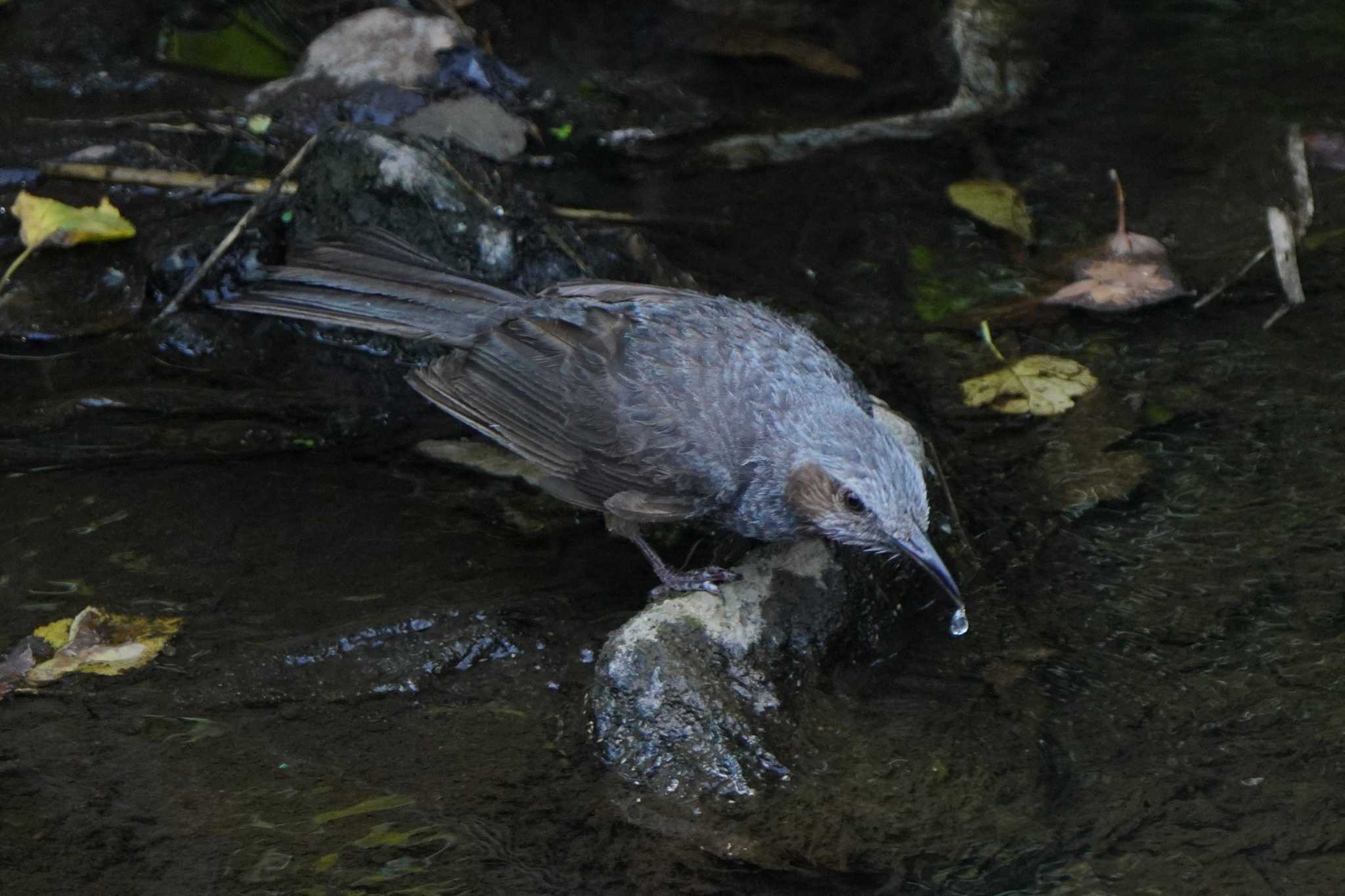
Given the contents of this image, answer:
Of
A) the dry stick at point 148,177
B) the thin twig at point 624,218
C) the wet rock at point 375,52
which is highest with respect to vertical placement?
the wet rock at point 375,52

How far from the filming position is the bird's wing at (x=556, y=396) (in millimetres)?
4082

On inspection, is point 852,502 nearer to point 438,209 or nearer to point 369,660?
point 369,660

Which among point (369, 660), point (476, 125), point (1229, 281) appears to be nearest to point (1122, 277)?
point (1229, 281)

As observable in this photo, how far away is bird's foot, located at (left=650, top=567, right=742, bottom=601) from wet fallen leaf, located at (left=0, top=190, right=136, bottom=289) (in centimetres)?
271

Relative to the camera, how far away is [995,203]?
18.6 feet

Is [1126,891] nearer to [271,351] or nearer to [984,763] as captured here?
[984,763]

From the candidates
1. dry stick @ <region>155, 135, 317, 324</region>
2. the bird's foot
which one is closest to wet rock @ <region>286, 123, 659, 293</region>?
dry stick @ <region>155, 135, 317, 324</region>

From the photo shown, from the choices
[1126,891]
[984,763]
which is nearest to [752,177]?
[984,763]

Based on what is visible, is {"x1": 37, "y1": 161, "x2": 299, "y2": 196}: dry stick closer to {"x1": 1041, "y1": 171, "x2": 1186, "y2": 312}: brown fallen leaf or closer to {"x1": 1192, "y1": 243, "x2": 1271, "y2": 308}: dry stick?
{"x1": 1041, "y1": 171, "x2": 1186, "y2": 312}: brown fallen leaf

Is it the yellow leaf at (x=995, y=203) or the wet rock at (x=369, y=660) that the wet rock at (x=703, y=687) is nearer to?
the wet rock at (x=369, y=660)

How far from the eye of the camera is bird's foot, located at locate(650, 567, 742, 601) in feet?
12.8

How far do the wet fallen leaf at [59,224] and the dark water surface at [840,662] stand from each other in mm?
500

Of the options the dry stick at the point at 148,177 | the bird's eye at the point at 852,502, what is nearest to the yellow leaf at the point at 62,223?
the dry stick at the point at 148,177

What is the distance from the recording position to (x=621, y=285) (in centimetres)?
452
